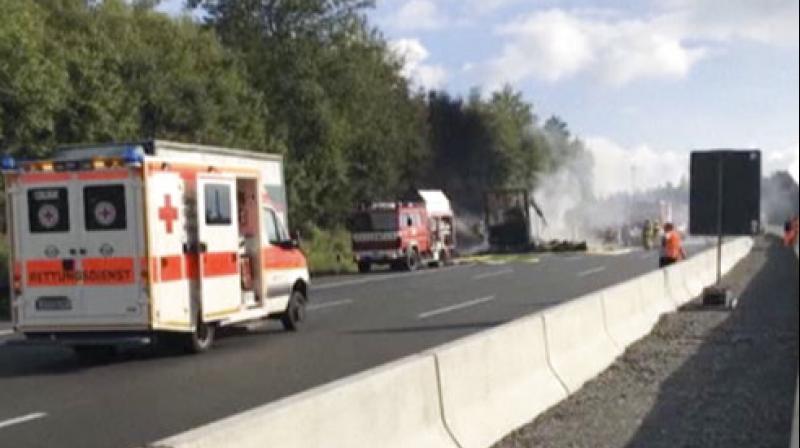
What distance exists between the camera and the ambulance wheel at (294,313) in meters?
20.8

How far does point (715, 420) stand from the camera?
1136cm

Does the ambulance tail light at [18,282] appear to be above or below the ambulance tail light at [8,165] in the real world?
below

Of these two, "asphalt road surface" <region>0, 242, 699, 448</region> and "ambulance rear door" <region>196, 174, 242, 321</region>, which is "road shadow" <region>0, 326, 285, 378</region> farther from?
"ambulance rear door" <region>196, 174, 242, 321</region>

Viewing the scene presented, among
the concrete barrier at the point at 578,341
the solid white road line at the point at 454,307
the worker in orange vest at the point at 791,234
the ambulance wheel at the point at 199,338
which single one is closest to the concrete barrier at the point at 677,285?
the solid white road line at the point at 454,307

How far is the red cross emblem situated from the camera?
16.3 meters

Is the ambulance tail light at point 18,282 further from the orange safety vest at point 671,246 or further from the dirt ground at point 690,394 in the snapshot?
the orange safety vest at point 671,246

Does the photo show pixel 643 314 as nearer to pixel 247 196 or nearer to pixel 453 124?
pixel 247 196

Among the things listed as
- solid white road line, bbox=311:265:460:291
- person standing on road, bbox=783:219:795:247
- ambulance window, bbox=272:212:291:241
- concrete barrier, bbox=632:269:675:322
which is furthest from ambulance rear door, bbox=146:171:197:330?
person standing on road, bbox=783:219:795:247

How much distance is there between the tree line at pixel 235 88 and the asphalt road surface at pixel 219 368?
9415 mm

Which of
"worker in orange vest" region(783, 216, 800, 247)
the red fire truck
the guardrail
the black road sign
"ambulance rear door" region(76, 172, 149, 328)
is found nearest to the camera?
the guardrail

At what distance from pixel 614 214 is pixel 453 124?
1603cm

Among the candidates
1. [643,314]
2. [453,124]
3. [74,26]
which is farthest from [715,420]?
[453,124]

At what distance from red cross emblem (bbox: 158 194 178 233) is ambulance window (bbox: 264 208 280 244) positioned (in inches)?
130

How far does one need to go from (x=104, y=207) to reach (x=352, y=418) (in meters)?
9.81
